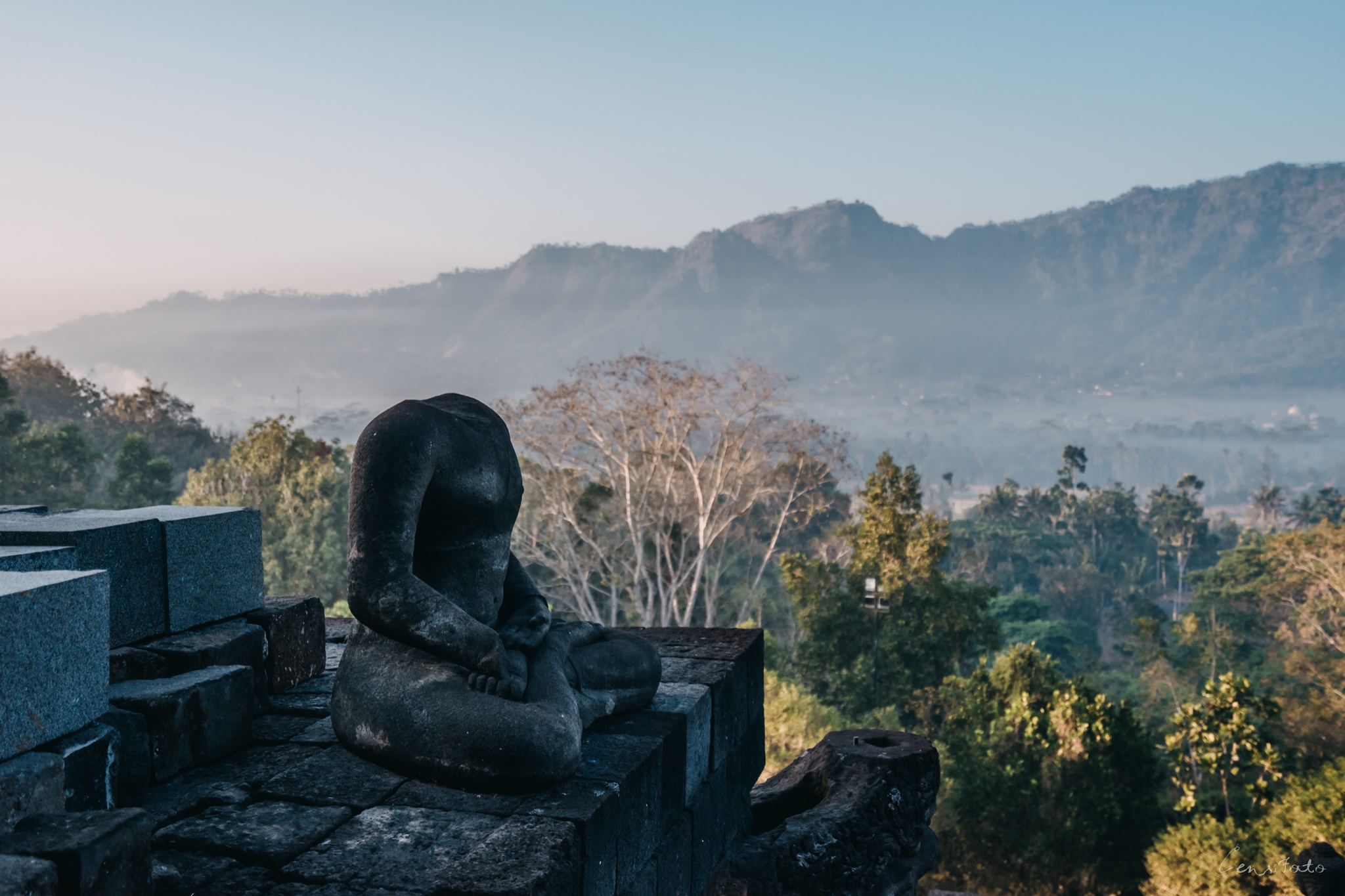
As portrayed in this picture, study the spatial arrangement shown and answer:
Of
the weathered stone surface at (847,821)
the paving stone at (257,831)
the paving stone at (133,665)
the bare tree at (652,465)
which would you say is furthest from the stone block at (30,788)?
the bare tree at (652,465)

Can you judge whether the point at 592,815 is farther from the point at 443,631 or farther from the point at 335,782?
the point at 335,782

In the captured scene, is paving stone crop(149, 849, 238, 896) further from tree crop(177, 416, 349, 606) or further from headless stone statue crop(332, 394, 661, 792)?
tree crop(177, 416, 349, 606)

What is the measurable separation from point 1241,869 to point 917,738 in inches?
482

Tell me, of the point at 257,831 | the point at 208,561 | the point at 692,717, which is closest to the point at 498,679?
the point at 257,831

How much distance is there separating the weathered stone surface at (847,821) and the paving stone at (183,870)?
9.54 feet

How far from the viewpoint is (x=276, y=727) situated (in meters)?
4.17

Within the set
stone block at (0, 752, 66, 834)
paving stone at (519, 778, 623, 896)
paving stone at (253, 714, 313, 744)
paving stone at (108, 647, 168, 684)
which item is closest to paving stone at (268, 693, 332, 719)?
paving stone at (253, 714, 313, 744)

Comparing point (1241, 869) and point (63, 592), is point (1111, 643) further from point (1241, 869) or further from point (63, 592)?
point (63, 592)

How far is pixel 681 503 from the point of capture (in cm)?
2655

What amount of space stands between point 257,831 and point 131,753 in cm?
72

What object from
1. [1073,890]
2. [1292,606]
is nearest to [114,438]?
[1073,890]

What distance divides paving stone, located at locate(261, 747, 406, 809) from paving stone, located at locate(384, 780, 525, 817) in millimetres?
72

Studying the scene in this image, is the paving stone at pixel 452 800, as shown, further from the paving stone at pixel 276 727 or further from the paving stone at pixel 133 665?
the paving stone at pixel 133 665

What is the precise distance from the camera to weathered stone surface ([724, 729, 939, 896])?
5215 mm
